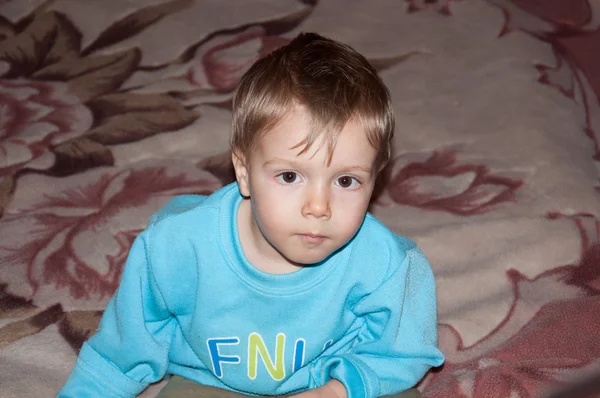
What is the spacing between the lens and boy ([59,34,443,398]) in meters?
0.83

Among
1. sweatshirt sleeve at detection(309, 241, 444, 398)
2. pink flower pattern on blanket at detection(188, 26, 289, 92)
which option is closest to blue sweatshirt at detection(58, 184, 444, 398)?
sweatshirt sleeve at detection(309, 241, 444, 398)

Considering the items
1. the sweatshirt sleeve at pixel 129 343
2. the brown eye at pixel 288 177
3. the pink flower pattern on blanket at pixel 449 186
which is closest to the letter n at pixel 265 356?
the sweatshirt sleeve at pixel 129 343

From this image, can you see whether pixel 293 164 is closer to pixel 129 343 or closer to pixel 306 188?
pixel 306 188

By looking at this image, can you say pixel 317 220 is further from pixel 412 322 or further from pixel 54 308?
pixel 54 308

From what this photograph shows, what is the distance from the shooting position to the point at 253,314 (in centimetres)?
94

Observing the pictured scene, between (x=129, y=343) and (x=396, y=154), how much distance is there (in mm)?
607

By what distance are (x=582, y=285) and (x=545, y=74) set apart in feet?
1.70

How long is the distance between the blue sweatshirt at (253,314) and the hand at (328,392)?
1 centimetres

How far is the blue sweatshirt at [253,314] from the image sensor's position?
36.5 inches

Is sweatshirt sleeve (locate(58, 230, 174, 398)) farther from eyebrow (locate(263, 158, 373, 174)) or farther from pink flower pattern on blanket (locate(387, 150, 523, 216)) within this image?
pink flower pattern on blanket (locate(387, 150, 523, 216))

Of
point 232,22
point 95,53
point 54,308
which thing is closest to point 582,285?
point 54,308

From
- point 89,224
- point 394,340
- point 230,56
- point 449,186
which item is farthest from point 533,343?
point 230,56

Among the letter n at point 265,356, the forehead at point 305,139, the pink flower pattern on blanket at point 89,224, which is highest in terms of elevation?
the forehead at point 305,139

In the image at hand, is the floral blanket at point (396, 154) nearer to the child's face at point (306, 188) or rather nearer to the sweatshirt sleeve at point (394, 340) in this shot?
the sweatshirt sleeve at point (394, 340)
